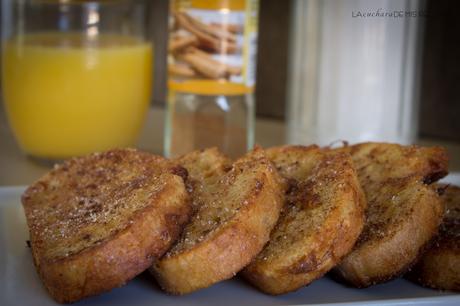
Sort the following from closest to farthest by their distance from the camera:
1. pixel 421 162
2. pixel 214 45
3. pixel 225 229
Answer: pixel 225 229
pixel 421 162
pixel 214 45

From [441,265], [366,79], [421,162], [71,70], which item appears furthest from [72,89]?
[441,265]

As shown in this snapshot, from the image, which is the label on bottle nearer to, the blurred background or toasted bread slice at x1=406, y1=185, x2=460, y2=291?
the blurred background

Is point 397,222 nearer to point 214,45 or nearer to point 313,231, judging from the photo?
point 313,231

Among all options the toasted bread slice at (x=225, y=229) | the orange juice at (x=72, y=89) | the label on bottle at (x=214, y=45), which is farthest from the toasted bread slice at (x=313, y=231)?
the orange juice at (x=72, y=89)

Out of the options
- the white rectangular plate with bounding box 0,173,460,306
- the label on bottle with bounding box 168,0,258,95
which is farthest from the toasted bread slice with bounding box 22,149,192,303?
the label on bottle with bounding box 168,0,258,95

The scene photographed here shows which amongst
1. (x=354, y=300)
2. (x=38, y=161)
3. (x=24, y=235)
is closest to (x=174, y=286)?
(x=354, y=300)

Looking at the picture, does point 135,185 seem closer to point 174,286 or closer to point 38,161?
point 174,286

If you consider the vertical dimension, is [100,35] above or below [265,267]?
above
